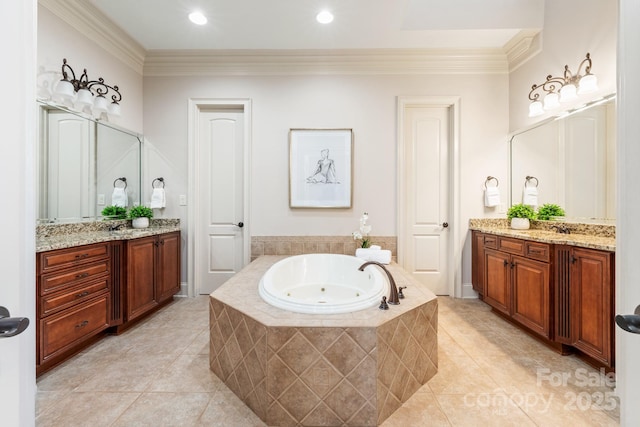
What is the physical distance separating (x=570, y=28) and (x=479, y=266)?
231cm

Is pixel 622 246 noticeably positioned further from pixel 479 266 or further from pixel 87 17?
pixel 87 17

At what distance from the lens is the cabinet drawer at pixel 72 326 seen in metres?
1.77

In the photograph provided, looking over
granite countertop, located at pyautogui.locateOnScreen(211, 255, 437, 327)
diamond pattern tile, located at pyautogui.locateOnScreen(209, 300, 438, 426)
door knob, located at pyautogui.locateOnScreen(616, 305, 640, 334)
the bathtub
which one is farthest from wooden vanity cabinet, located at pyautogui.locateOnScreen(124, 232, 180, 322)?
door knob, located at pyautogui.locateOnScreen(616, 305, 640, 334)

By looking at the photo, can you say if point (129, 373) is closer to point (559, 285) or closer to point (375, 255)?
point (375, 255)

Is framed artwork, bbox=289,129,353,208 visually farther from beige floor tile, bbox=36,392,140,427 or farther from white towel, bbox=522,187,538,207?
beige floor tile, bbox=36,392,140,427

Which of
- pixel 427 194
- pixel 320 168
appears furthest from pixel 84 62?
pixel 427 194

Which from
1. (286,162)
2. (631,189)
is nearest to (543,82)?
(286,162)

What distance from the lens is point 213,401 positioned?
1557mm

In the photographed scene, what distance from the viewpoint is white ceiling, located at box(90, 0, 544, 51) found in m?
2.47

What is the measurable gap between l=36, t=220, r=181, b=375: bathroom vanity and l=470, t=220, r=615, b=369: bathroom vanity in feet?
10.9

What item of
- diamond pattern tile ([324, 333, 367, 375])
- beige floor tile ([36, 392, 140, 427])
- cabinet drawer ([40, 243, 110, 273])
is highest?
cabinet drawer ([40, 243, 110, 273])

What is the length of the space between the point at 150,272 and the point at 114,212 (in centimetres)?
76

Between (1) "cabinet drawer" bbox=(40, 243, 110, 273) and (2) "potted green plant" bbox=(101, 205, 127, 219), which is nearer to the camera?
(1) "cabinet drawer" bbox=(40, 243, 110, 273)

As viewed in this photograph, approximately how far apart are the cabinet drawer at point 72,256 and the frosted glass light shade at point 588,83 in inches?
160
